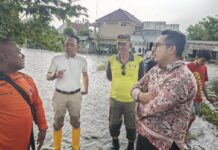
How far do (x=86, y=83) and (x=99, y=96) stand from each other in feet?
23.1

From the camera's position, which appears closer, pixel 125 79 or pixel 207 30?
pixel 125 79

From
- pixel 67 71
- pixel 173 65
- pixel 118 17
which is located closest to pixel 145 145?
pixel 173 65

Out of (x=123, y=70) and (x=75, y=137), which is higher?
(x=123, y=70)

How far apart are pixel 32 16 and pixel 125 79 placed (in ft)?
7.99

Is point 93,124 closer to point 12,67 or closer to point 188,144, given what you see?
point 188,144

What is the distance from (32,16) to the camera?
4008 millimetres

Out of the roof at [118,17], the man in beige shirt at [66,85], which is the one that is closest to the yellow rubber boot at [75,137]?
the man in beige shirt at [66,85]

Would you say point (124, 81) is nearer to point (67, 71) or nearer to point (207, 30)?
point (67, 71)

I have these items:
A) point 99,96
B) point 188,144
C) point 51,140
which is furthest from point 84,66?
point 99,96

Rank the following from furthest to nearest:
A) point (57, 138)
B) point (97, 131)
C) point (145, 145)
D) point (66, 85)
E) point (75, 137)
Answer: point (97, 131) < point (75, 137) < point (57, 138) < point (66, 85) < point (145, 145)

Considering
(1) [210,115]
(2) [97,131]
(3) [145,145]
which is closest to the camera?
(3) [145,145]

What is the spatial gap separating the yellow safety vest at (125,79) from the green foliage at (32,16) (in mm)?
1889

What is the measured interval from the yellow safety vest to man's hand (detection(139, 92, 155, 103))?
7.60 feet

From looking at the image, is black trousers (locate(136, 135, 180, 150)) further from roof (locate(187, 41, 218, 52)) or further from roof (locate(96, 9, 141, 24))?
roof (locate(96, 9, 141, 24))
